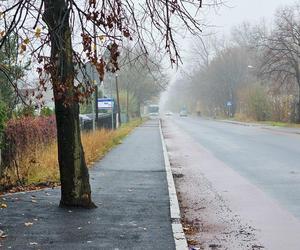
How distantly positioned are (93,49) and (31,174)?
644 cm

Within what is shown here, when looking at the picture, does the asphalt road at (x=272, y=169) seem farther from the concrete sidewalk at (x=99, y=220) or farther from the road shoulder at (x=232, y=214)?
the concrete sidewalk at (x=99, y=220)

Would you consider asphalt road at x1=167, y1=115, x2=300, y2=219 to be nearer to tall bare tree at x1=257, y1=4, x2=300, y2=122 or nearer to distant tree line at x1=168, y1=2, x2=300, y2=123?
distant tree line at x1=168, y1=2, x2=300, y2=123

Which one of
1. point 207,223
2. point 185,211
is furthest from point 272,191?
point 207,223

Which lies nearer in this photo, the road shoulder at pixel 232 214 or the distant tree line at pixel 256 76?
the road shoulder at pixel 232 214

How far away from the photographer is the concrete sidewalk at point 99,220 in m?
6.49

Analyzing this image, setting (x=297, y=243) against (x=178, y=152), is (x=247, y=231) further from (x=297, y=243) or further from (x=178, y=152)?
(x=178, y=152)

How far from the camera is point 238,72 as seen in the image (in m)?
90.1

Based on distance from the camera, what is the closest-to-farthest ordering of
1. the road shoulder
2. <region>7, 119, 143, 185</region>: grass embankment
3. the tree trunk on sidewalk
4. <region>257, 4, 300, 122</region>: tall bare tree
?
the road shoulder → the tree trunk on sidewalk → <region>7, 119, 143, 185</region>: grass embankment → <region>257, 4, 300, 122</region>: tall bare tree

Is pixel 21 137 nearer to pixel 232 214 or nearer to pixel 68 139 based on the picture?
pixel 68 139

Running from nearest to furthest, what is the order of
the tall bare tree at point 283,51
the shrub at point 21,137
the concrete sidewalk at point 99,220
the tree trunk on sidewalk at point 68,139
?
1. the concrete sidewalk at point 99,220
2. the tree trunk on sidewalk at point 68,139
3. the shrub at point 21,137
4. the tall bare tree at point 283,51

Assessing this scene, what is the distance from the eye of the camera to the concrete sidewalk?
21.3ft

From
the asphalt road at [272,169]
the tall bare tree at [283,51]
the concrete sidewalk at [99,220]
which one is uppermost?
the tall bare tree at [283,51]

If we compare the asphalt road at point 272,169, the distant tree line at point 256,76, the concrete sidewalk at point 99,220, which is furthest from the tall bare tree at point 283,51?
the concrete sidewalk at point 99,220

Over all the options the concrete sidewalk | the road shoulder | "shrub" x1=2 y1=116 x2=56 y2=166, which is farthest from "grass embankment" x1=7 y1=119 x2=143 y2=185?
the road shoulder
